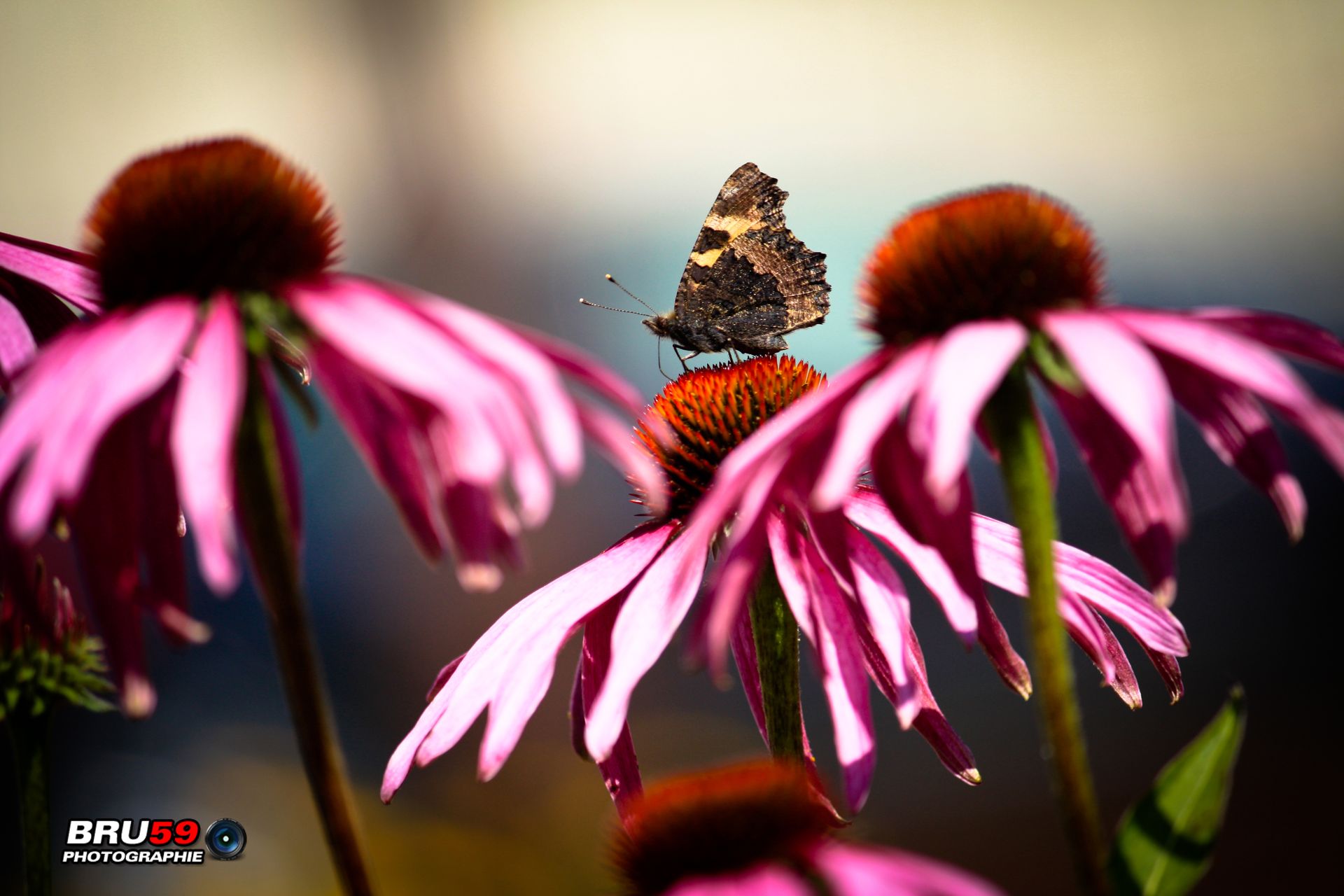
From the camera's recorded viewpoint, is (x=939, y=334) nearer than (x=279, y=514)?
No

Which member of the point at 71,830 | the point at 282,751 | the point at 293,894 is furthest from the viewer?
the point at 282,751

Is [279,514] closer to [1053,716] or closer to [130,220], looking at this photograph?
[130,220]

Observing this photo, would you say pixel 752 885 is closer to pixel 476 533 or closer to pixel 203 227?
pixel 476 533

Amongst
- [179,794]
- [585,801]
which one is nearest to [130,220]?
[179,794]

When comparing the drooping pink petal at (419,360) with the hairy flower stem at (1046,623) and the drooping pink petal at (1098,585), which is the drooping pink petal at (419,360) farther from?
the drooping pink petal at (1098,585)

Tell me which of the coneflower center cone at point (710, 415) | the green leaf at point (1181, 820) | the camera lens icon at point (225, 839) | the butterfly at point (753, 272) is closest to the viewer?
the green leaf at point (1181, 820)

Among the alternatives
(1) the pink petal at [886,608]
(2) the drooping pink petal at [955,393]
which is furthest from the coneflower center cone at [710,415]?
(2) the drooping pink petal at [955,393]

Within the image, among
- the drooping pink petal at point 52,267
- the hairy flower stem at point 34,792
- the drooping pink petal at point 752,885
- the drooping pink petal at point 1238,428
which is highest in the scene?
the drooping pink petal at point 1238,428

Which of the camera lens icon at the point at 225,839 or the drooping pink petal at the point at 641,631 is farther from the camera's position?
the camera lens icon at the point at 225,839
